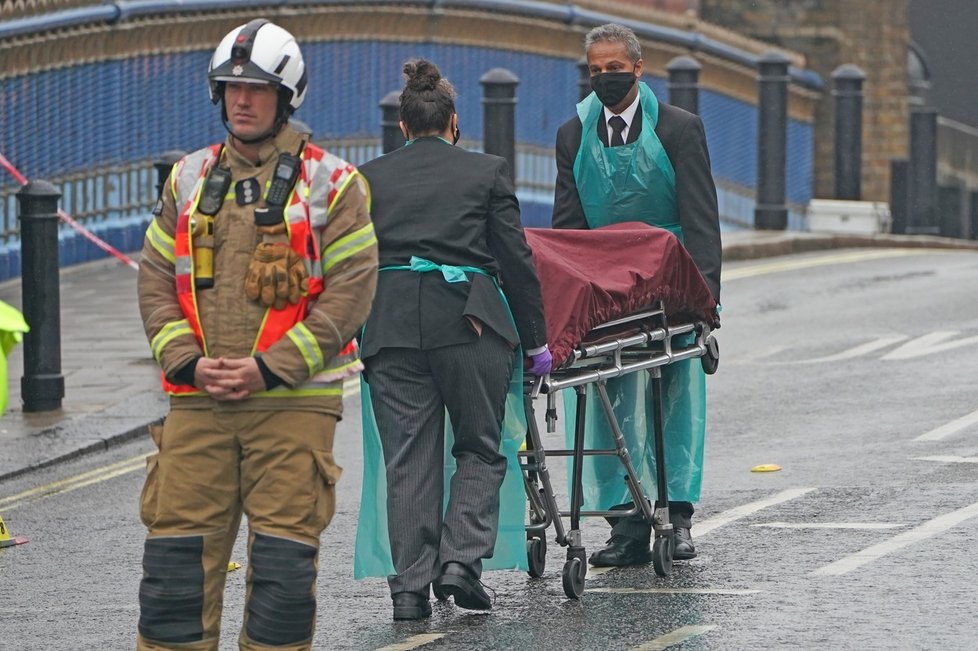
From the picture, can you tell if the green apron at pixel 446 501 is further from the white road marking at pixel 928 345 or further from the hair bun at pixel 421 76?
the white road marking at pixel 928 345

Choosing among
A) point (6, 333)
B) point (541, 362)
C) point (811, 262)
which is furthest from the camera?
point (811, 262)

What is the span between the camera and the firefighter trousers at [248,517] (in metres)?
6.15

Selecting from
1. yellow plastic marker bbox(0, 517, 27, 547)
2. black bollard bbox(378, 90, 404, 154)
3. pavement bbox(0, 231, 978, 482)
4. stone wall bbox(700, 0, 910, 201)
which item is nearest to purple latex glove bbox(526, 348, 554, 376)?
yellow plastic marker bbox(0, 517, 27, 547)

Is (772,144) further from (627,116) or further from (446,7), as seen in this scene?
(627,116)

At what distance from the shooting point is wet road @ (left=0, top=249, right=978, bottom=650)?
746 centimetres

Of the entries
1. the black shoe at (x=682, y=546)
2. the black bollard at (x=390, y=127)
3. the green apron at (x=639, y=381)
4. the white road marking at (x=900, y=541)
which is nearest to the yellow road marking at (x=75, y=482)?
the green apron at (x=639, y=381)

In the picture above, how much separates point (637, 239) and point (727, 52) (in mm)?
20201

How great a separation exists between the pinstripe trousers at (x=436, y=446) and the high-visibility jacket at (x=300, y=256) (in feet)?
3.96

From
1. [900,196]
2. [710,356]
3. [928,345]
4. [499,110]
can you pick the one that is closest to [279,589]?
[710,356]

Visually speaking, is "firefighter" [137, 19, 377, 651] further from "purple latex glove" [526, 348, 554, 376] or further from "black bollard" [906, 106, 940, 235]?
"black bollard" [906, 106, 940, 235]

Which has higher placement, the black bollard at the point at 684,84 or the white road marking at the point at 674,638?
the black bollard at the point at 684,84

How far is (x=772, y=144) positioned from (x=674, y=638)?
14132mm

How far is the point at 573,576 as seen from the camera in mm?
7867

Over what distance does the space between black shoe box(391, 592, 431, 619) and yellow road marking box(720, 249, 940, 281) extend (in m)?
10.7
